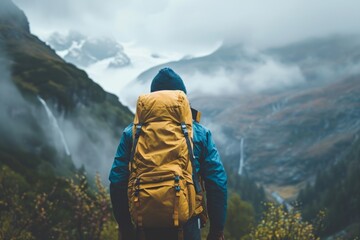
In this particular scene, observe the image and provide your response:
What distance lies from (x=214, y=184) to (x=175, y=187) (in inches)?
30.7

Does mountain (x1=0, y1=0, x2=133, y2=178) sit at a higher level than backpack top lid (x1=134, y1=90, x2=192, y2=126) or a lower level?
higher

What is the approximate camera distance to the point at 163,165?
6.15 metres

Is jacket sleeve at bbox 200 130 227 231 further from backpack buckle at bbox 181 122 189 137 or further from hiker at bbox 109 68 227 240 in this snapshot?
backpack buckle at bbox 181 122 189 137

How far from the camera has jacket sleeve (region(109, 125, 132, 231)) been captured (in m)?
6.73

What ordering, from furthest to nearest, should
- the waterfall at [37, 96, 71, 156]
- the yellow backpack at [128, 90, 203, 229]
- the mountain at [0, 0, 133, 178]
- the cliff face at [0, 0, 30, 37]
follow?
the cliff face at [0, 0, 30, 37] → the waterfall at [37, 96, 71, 156] → the mountain at [0, 0, 133, 178] → the yellow backpack at [128, 90, 203, 229]

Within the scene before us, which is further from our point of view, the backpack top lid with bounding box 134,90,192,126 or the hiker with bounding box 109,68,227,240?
the backpack top lid with bounding box 134,90,192,126

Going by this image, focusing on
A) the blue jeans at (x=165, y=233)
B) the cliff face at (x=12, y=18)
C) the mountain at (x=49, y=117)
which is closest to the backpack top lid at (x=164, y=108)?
the blue jeans at (x=165, y=233)

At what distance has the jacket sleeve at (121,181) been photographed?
6.73m

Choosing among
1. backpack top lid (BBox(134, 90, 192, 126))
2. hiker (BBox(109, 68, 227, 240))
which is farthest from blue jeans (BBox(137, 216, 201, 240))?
backpack top lid (BBox(134, 90, 192, 126))

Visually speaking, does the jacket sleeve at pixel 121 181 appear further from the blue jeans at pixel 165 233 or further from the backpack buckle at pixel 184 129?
the backpack buckle at pixel 184 129

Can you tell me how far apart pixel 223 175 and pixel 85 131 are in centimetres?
10602

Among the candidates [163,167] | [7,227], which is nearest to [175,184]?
[163,167]

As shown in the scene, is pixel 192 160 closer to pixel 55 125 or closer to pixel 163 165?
pixel 163 165

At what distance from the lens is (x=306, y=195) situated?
18300 cm
